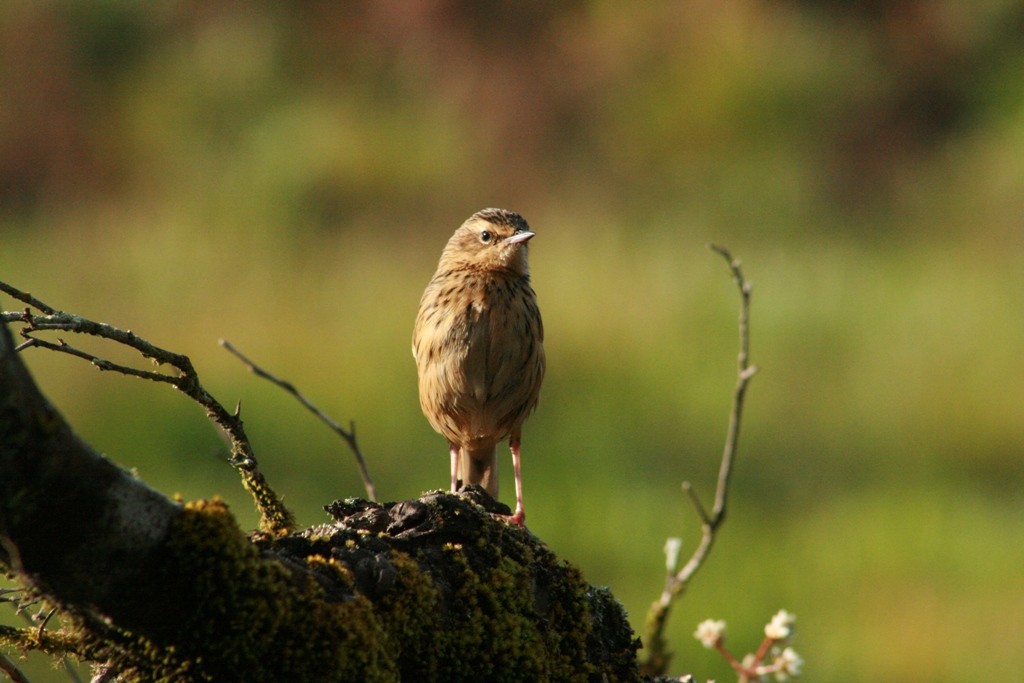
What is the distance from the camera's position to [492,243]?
561 cm

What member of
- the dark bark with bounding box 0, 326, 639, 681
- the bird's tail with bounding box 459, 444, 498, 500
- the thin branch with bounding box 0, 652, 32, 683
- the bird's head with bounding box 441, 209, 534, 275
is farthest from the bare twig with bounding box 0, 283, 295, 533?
the bird's head with bounding box 441, 209, 534, 275

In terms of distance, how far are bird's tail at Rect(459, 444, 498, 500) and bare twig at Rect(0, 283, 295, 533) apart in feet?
7.24

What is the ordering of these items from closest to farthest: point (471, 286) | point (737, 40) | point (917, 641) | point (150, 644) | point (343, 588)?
point (150, 644) < point (343, 588) < point (471, 286) < point (917, 641) < point (737, 40)

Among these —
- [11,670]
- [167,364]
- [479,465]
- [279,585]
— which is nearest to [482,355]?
[479,465]

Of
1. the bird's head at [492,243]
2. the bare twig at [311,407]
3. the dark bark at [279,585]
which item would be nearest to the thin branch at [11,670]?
the dark bark at [279,585]

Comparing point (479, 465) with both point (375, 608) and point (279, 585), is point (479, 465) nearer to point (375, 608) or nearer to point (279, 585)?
point (375, 608)

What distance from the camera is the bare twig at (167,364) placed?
2838 millimetres

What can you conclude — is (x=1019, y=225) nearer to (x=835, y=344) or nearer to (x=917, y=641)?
(x=835, y=344)

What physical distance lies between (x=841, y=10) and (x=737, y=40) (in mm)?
1830

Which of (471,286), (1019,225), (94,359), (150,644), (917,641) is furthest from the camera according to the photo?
(1019,225)

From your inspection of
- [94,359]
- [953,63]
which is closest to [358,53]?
[953,63]

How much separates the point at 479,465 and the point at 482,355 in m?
0.62

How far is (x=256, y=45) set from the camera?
14.8 metres

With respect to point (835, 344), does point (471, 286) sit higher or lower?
lower
